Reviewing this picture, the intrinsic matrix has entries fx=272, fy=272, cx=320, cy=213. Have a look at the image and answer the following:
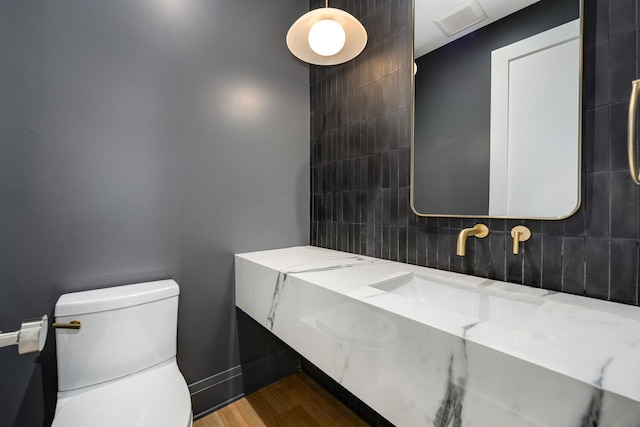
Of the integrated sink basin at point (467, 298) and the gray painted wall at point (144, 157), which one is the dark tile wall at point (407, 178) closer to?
the integrated sink basin at point (467, 298)

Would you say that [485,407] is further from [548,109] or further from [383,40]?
[383,40]

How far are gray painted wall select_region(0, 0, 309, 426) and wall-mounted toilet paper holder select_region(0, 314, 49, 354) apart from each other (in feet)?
2.02

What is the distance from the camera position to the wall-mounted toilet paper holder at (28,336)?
0.63 meters

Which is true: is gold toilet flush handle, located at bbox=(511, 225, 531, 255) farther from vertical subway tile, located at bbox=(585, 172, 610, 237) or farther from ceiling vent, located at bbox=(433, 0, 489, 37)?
ceiling vent, located at bbox=(433, 0, 489, 37)

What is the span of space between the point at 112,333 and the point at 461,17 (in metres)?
1.91

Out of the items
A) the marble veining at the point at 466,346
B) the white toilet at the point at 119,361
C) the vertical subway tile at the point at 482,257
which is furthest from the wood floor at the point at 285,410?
the vertical subway tile at the point at 482,257

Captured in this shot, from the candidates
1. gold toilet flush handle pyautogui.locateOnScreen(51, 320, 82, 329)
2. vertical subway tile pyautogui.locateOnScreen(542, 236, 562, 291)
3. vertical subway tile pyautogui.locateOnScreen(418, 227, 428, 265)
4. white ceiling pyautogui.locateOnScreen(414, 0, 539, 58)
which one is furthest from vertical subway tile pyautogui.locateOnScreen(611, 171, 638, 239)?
gold toilet flush handle pyautogui.locateOnScreen(51, 320, 82, 329)

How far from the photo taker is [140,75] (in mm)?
1299

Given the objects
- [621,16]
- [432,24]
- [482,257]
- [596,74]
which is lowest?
[482,257]

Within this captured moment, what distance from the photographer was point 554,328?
2.06 ft

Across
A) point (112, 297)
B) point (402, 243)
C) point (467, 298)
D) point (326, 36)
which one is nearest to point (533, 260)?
point (467, 298)

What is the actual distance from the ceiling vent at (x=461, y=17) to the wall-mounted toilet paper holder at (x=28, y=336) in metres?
1.67

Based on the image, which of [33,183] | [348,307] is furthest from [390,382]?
[33,183]

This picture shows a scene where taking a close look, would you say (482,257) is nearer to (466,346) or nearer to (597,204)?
(597,204)
